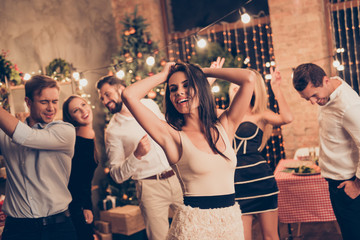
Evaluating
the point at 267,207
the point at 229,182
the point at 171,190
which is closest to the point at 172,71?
the point at 229,182

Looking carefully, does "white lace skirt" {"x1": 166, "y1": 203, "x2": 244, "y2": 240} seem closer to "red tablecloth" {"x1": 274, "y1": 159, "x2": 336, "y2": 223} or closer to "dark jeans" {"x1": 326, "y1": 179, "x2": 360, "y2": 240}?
"dark jeans" {"x1": 326, "y1": 179, "x2": 360, "y2": 240}

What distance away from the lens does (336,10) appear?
5.15 meters

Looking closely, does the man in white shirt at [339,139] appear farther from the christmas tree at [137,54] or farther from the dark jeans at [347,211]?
the christmas tree at [137,54]

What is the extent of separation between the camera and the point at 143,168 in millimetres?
2811

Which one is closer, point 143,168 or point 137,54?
point 143,168

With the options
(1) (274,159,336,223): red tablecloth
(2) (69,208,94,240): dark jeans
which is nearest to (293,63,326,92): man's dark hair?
(1) (274,159,336,223): red tablecloth

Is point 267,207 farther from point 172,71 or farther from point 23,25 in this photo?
point 23,25

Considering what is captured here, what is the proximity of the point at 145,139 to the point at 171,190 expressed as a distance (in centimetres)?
53

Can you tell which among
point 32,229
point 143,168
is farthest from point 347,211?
point 32,229

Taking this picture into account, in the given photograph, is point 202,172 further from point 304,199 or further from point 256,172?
point 304,199

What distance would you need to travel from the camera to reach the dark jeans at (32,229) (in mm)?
2000

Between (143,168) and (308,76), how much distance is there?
131 centimetres

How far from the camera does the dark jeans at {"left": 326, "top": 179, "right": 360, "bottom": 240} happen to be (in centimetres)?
239

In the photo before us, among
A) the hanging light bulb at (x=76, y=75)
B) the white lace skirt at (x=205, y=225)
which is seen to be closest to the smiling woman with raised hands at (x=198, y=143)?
the white lace skirt at (x=205, y=225)
